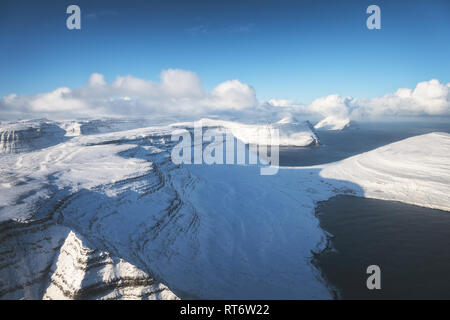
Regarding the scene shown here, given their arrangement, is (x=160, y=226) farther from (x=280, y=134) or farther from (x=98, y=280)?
(x=280, y=134)

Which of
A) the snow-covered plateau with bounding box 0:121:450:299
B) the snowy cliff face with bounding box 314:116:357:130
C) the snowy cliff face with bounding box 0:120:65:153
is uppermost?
the snowy cliff face with bounding box 314:116:357:130

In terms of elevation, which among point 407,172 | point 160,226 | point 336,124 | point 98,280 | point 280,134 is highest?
point 336,124

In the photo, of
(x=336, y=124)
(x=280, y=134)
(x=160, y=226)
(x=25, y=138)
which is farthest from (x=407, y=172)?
(x=336, y=124)

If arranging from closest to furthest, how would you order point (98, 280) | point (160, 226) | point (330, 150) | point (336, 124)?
point (98, 280), point (160, 226), point (330, 150), point (336, 124)

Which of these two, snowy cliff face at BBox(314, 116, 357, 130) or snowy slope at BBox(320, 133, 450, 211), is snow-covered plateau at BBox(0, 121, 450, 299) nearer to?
snowy slope at BBox(320, 133, 450, 211)

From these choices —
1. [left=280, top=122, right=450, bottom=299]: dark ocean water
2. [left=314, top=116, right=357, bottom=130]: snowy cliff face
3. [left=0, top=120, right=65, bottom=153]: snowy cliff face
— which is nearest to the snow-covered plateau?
[left=280, top=122, right=450, bottom=299]: dark ocean water

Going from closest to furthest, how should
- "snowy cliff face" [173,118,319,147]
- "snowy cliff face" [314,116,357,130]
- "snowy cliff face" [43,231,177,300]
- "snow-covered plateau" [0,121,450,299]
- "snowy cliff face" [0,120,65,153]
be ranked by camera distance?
"snowy cliff face" [43,231,177,300]
"snow-covered plateau" [0,121,450,299]
"snowy cliff face" [0,120,65,153]
"snowy cliff face" [173,118,319,147]
"snowy cliff face" [314,116,357,130]

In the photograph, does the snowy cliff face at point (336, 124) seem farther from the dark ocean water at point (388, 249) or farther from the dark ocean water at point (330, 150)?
the dark ocean water at point (388, 249)

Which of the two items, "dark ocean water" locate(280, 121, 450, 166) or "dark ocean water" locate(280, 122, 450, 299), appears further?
"dark ocean water" locate(280, 121, 450, 166)
